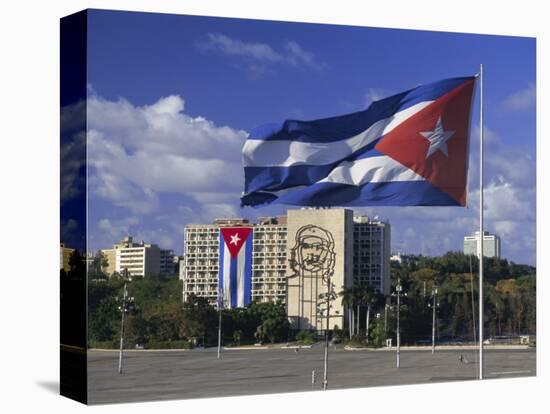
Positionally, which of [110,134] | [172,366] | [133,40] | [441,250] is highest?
[133,40]

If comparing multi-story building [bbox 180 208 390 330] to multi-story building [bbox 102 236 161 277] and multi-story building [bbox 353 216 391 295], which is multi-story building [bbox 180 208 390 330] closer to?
multi-story building [bbox 353 216 391 295]

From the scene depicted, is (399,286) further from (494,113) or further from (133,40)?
(133,40)

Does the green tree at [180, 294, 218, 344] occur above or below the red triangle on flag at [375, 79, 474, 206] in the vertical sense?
below

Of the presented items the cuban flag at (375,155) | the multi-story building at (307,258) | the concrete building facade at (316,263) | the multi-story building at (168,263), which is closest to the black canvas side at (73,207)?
the multi-story building at (168,263)

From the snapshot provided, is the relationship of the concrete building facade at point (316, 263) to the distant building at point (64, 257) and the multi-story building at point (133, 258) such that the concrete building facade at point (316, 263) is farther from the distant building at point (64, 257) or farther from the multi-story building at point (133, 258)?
the distant building at point (64, 257)

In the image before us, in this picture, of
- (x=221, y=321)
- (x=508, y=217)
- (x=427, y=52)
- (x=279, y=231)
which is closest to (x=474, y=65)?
(x=427, y=52)

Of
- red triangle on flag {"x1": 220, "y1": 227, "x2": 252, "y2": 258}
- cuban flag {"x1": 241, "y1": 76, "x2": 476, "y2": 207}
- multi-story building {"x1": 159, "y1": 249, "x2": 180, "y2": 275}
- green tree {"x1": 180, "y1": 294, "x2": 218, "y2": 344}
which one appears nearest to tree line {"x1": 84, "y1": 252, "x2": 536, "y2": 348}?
green tree {"x1": 180, "y1": 294, "x2": 218, "y2": 344}
